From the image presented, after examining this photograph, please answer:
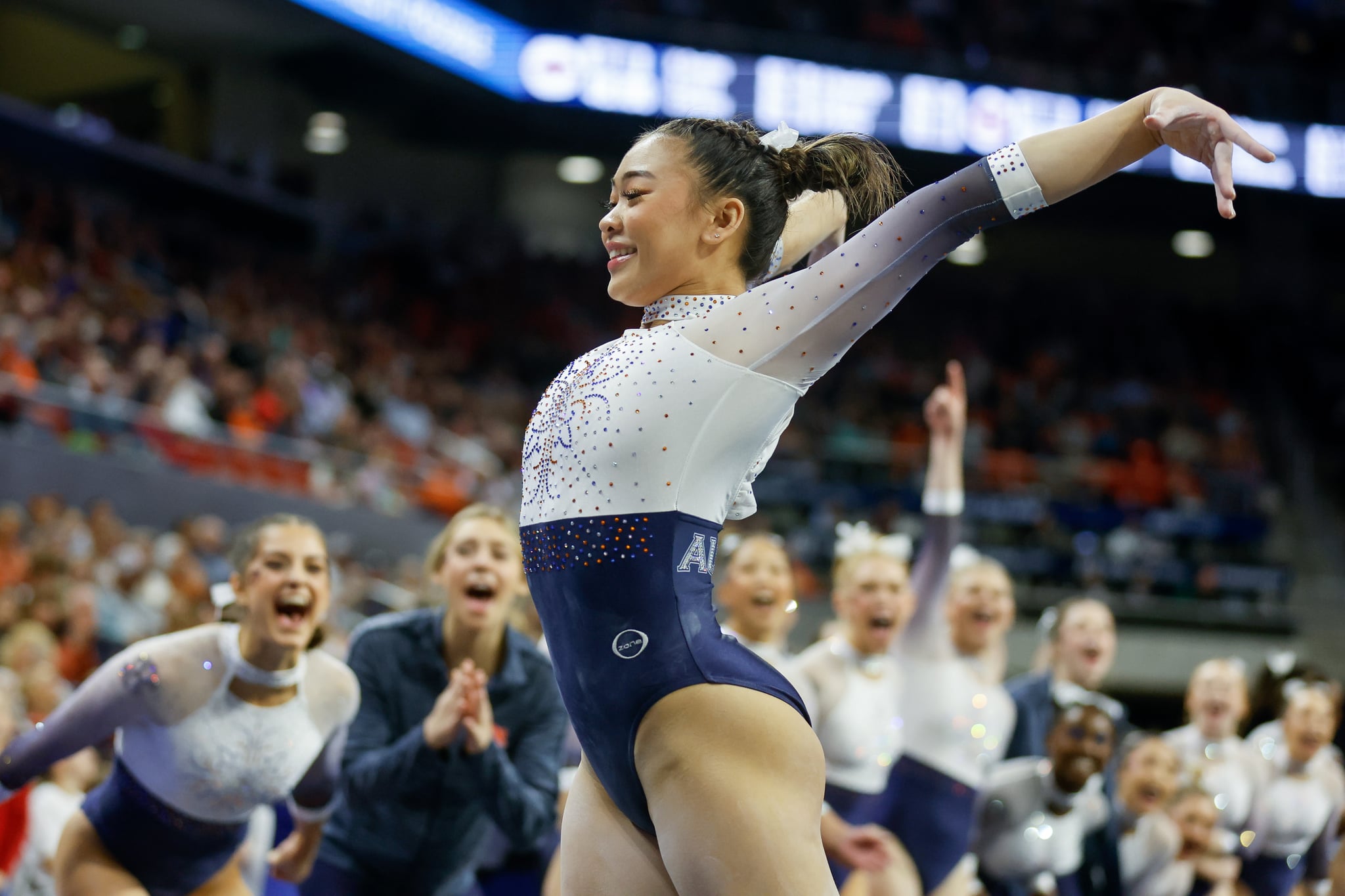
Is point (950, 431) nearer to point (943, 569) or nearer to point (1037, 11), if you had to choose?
point (943, 569)

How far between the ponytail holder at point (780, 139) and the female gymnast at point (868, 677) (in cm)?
250

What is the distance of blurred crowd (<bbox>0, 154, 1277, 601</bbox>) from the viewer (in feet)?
34.4

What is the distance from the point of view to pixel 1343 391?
57.6ft

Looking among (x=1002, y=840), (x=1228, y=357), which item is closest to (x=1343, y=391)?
(x=1228, y=357)

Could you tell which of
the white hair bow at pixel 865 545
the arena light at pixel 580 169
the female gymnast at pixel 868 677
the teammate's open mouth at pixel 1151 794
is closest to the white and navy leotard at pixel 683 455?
the female gymnast at pixel 868 677

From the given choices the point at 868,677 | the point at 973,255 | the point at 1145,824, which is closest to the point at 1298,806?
the point at 1145,824

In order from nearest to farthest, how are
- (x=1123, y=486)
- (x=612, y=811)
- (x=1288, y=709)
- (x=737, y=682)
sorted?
(x=737, y=682)
(x=612, y=811)
(x=1288, y=709)
(x=1123, y=486)

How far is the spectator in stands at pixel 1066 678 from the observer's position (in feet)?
18.5

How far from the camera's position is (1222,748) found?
5.84m

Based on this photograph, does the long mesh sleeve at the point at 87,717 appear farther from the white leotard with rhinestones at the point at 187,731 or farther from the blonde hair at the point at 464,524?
the blonde hair at the point at 464,524

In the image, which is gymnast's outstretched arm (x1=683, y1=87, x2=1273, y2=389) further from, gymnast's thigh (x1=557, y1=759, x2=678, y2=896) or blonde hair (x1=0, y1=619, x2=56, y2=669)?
blonde hair (x1=0, y1=619, x2=56, y2=669)

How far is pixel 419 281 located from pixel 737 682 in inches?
633

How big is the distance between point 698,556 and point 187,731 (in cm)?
189

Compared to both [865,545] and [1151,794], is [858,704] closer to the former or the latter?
[865,545]
